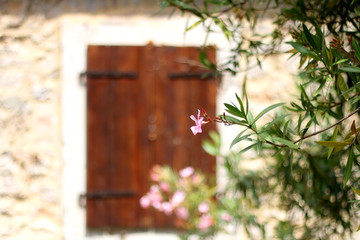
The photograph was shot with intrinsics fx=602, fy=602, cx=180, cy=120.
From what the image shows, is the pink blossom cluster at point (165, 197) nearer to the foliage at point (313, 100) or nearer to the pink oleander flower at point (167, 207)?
the pink oleander flower at point (167, 207)

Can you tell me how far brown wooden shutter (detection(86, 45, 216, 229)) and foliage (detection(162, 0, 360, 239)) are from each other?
1.67 metres

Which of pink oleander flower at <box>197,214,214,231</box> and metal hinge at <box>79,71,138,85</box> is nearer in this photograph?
pink oleander flower at <box>197,214,214,231</box>

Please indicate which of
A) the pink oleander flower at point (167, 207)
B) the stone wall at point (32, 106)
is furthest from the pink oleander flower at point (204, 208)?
the stone wall at point (32, 106)

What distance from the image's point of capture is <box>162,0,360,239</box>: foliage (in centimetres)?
143

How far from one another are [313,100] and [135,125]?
3038 mm

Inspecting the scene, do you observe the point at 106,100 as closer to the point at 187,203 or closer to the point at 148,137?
the point at 148,137

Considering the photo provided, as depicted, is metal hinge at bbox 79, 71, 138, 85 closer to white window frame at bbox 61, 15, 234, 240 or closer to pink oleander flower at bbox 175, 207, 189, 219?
white window frame at bbox 61, 15, 234, 240

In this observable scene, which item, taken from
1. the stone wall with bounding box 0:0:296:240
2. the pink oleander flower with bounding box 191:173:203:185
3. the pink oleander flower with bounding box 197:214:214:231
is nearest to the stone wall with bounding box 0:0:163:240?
the stone wall with bounding box 0:0:296:240

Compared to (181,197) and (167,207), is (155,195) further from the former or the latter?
(181,197)

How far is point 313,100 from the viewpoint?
1716mm

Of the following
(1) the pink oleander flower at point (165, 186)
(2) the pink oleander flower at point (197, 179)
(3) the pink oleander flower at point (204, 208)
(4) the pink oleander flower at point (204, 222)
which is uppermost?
(2) the pink oleander flower at point (197, 179)

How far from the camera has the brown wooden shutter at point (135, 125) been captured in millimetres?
4645

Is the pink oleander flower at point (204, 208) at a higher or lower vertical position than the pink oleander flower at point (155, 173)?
lower

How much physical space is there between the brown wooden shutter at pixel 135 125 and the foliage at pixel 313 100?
1668 millimetres
